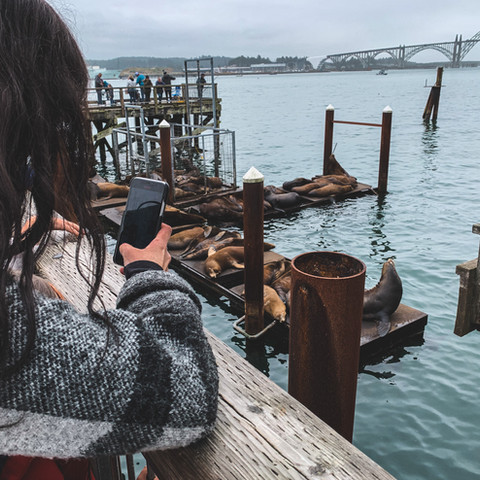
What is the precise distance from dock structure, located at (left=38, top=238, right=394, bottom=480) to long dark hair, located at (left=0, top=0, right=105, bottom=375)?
574mm

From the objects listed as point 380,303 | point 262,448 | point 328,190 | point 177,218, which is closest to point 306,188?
point 328,190

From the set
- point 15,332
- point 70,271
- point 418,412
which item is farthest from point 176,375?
point 418,412

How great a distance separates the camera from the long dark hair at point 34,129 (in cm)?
88

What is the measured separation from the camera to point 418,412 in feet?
15.3

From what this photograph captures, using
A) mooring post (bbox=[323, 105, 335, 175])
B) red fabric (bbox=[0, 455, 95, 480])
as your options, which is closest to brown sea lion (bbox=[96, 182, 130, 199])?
mooring post (bbox=[323, 105, 335, 175])

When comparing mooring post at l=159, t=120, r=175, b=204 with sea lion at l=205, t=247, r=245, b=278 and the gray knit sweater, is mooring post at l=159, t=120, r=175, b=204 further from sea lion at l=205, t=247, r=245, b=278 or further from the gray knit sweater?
the gray knit sweater

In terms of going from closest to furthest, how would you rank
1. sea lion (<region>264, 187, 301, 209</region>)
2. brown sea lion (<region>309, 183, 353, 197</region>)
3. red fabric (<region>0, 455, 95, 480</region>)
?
1. red fabric (<region>0, 455, 95, 480</region>)
2. sea lion (<region>264, 187, 301, 209</region>)
3. brown sea lion (<region>309, 183, 353, 197</region>)

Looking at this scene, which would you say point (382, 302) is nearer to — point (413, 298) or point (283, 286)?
point (283, 286)

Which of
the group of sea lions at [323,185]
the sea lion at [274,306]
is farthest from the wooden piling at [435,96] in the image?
the sea lion at [274,306]

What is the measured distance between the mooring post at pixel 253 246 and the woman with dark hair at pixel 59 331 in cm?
349

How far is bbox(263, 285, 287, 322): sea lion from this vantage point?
5.53 meters

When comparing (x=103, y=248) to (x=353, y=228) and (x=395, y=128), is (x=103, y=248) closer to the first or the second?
(x=353, y=228)

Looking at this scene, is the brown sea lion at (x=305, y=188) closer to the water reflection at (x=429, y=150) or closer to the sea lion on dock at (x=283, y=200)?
the sea lion on dock at (x=283, y=200)

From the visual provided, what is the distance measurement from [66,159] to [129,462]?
4.13 ft
